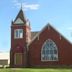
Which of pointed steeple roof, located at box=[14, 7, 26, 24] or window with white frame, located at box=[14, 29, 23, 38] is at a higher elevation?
pointed steeple roof, located at box=[14, 7, 26, 24]

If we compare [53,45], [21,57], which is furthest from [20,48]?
[53,45]

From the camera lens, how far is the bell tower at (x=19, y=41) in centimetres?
6134

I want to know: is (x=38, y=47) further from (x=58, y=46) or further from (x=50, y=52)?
(x=58, y=46)

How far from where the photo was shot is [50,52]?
61.3 m


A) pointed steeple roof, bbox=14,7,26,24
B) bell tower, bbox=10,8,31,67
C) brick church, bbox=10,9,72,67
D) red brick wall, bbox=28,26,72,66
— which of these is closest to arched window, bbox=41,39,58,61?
brick church, bbox=10,9,72,67

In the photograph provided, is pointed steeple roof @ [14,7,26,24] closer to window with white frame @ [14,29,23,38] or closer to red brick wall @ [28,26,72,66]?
window with white frame @ [14,29,23,38]

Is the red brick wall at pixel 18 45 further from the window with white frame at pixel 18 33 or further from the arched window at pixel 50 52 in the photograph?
the arched window at pixel 50 52

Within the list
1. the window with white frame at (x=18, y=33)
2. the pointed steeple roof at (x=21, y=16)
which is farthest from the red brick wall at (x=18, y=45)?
the pointed steeple roof at (x=21, y=16)

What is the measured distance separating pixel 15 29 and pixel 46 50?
6.97m

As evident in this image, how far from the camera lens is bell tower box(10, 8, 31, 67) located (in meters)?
61.3

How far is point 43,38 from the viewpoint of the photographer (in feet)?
204

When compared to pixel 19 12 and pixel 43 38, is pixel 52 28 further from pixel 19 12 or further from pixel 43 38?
pixel 19 12

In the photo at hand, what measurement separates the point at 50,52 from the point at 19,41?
6.12 metres

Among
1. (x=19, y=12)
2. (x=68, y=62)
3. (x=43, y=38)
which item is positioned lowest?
(x=68, y=62)
